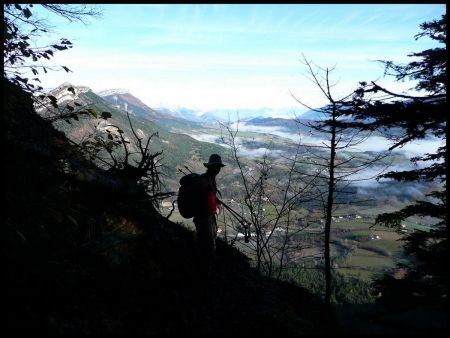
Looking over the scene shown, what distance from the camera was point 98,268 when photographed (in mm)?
4617

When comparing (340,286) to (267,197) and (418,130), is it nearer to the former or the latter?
(267,197)

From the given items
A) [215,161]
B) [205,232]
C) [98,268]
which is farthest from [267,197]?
[98,268]

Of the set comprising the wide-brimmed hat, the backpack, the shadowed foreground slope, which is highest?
the wide-brimmed hat

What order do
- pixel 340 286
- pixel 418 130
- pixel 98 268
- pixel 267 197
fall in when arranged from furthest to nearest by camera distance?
pixel 340 286, pixel 267 197, pixel 418 130, pixel 98 268

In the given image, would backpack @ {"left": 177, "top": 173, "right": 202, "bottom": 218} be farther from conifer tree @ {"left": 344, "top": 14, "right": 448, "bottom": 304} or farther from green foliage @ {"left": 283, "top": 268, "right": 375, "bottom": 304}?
green foliage @ {"left": 283, "top": 268, "right": 375, "bottom": 304}

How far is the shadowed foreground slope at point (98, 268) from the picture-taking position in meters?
3.56

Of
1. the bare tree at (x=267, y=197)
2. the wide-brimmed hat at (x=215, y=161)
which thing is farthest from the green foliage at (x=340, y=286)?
the wide-brimmed hat at (x=215, y=161)

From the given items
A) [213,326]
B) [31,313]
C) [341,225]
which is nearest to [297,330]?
[213,326]

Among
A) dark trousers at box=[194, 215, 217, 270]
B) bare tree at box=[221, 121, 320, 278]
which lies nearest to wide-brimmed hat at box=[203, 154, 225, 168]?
dark trousers at box=[194, 215, 217, 270]

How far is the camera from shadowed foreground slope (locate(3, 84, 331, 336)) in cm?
356

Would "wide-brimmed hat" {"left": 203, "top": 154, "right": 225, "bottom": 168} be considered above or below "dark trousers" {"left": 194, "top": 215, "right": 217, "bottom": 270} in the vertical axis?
above

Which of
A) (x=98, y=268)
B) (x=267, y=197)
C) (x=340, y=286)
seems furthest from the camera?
(x=340, y=286)

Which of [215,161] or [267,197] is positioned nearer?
[215,161]

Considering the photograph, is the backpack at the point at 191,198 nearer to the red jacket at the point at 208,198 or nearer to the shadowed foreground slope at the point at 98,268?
the red jacket at the point at 208,198
